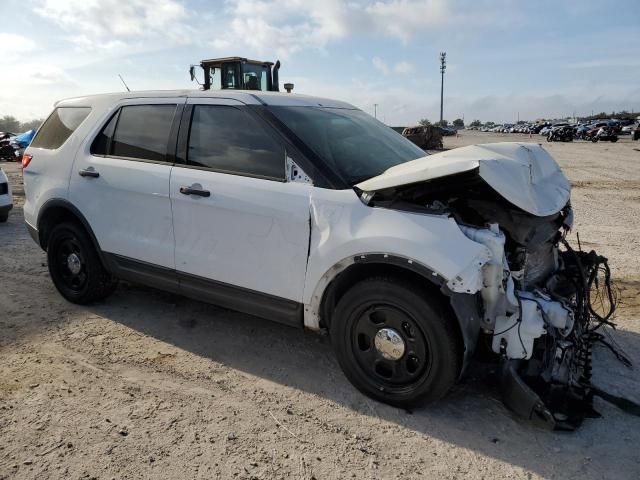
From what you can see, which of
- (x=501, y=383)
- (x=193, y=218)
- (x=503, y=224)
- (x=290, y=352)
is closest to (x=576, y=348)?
(x=501, y=383)

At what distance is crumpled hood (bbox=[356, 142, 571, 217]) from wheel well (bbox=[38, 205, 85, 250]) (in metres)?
2.90

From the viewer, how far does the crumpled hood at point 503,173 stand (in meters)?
2.75

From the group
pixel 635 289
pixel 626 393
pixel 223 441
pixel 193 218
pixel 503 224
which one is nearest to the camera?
pixel 223 441

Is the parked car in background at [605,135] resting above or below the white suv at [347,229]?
above

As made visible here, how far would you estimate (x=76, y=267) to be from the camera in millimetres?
4625

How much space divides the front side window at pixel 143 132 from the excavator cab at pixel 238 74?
435 inches

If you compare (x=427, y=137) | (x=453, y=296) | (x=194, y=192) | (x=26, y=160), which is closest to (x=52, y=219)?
(x=26, y=160)

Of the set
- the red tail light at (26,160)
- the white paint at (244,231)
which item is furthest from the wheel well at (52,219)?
the white paint at (244,231)

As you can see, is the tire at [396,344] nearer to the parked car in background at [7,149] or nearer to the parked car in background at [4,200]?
the parked car in background at [4,200]

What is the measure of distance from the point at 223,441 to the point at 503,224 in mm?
2045

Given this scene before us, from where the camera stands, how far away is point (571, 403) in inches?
115

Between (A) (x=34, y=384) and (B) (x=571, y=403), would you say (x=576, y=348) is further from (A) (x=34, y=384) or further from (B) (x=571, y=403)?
(A) (x=34, y=384)

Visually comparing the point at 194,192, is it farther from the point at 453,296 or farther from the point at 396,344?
the point at 453,296

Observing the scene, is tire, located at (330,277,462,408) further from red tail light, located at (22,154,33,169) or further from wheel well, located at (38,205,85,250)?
red tail light, located at (22,154,33,169)
